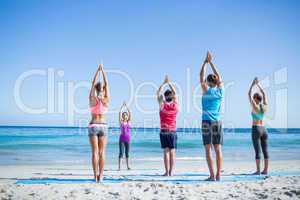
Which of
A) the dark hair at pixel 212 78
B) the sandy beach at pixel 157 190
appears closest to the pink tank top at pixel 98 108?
the sandy beach at pixel 157 190

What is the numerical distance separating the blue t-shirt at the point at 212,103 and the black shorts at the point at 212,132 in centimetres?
9

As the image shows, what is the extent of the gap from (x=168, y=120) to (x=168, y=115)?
108 millimetres

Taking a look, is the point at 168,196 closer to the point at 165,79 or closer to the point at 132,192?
the point at 132,192

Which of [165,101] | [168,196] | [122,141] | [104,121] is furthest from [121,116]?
[168,196]

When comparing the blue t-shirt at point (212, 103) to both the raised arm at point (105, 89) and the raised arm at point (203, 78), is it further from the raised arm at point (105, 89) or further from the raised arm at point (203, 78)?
the raised arm at point (105, 89)

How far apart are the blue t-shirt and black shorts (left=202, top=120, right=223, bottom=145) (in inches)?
3.7

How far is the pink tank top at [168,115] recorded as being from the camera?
22.9ft

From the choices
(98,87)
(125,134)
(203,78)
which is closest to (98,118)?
(98,87)

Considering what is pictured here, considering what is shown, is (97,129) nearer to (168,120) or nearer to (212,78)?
(168,120)

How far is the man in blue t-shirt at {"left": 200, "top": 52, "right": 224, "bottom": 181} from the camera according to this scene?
20.1 ft

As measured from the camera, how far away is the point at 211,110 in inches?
244

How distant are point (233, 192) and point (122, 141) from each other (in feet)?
15.0

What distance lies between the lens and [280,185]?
19.7 feet

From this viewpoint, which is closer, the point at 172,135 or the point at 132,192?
the point at 132,192
